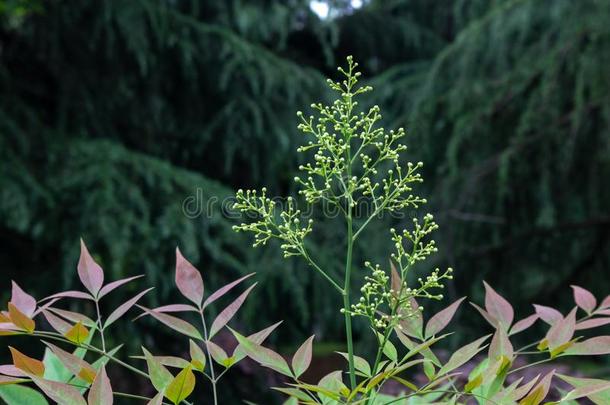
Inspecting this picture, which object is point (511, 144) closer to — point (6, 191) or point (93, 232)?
point (93, 232)

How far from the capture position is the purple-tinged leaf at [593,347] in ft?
2.08

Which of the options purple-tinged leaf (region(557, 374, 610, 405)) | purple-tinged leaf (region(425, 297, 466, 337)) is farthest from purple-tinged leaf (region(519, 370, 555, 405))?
purple-tinged leaf (region(425, 297, 466, 337))

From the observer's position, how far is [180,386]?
0.59 meters

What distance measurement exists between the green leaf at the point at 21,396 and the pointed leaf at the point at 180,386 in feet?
0.41

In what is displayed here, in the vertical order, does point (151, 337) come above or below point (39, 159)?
below

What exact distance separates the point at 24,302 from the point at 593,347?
0.49 metres

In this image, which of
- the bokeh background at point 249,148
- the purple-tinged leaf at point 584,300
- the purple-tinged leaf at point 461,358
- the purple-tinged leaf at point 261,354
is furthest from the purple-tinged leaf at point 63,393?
the bokeh background at point 249,148

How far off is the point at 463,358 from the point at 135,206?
2.16 metres

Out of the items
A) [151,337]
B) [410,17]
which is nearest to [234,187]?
[151,337]

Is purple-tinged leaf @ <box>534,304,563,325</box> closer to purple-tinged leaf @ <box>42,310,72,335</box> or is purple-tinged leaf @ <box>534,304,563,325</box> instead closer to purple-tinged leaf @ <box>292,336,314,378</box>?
purple-tinged leaf @ <box>292,336,314,378</box>

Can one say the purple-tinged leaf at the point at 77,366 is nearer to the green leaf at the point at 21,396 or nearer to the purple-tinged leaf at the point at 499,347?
the green leaf at the point at 21,396

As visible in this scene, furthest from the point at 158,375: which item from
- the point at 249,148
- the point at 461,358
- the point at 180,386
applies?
the point at 249,148

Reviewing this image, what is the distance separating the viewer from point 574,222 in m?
2.75

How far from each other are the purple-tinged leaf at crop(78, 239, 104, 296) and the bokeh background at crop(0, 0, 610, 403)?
180 cm
